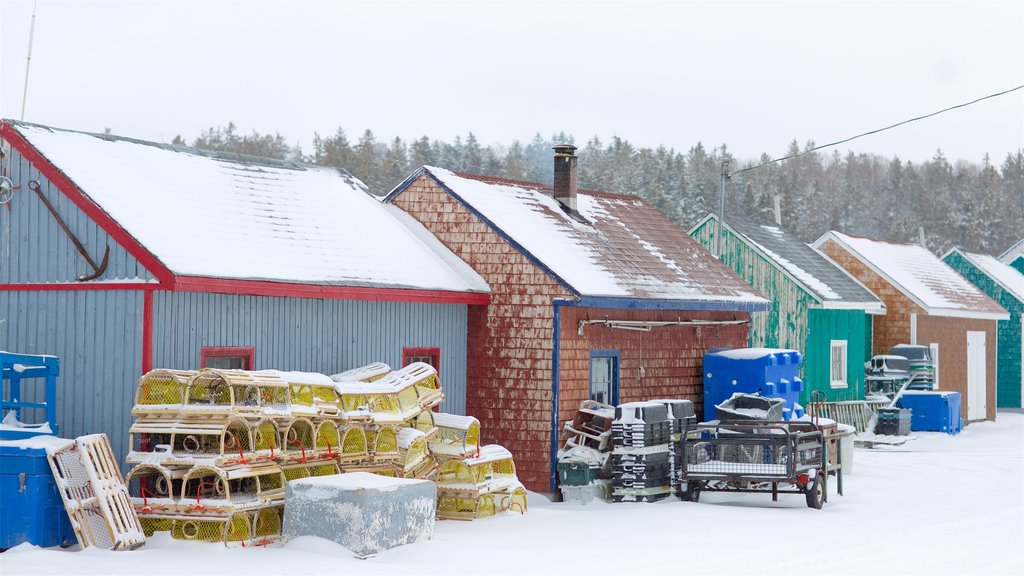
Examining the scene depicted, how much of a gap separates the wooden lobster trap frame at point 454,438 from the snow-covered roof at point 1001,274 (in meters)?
30.3

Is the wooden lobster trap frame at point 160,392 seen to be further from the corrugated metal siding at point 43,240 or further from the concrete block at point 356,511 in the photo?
the concrete block at point 356,511

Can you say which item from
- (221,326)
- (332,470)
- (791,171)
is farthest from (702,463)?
(791,171)

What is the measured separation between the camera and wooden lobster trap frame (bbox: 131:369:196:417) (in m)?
13.1

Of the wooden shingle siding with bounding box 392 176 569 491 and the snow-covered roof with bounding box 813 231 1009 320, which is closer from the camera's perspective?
the wooden shingle siding with bounding box 392 176 569 491

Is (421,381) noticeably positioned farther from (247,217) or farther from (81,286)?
(81,286)

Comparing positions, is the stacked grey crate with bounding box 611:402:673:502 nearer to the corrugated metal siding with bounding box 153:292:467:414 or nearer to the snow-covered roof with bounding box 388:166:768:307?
the snow-covered roof with bounding box 388:166:768:307

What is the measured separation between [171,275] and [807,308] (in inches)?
793

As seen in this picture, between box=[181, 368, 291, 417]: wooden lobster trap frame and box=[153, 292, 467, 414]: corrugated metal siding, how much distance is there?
0.78 meters

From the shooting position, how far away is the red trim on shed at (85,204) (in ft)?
45.0

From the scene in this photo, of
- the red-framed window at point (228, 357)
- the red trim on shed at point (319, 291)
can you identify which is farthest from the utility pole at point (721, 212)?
the red-framed window at point (228, 357)

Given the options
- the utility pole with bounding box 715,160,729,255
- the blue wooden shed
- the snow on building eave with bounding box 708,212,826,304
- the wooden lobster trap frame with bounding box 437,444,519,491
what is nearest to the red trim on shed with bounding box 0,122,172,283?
the blue wooden shed

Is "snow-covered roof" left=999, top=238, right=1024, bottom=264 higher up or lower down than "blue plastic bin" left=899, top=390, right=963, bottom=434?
higher up

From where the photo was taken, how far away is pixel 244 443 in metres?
13.7

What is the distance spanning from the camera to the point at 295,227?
1691cm
